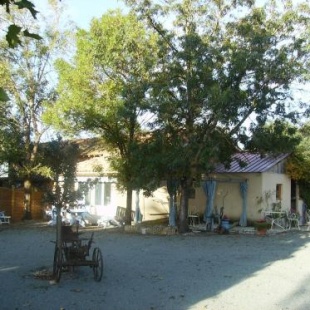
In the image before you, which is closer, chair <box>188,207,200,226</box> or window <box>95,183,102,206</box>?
chair <box>188,207,200,226</box>

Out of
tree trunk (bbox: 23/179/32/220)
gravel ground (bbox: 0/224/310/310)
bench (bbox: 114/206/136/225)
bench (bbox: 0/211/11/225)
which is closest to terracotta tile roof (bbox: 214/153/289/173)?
bench (bbox: 114/206/136/225)

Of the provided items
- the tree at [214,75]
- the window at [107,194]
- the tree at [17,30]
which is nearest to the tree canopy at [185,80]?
the tree at [214,75]

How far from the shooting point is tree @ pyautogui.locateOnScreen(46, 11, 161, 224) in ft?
64.2

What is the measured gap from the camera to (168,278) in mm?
9617

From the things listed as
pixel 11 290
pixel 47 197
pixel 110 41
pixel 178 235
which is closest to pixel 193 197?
pixel 178 235

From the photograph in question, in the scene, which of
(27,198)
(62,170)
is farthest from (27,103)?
(62,170)

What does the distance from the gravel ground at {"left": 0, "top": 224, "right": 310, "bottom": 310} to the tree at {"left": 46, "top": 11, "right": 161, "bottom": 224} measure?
18.5ft

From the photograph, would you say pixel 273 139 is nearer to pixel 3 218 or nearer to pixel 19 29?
pixel 3 218

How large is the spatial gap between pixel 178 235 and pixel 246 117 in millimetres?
5637

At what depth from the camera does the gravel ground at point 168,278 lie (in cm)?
749

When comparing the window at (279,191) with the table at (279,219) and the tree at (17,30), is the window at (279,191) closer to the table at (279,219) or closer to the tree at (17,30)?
the table at (279,219)

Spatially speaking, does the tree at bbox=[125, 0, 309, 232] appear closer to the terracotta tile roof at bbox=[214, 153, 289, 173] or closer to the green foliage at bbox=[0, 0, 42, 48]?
the terracotta tile roof at bbox=[214, 153, 289, 173]

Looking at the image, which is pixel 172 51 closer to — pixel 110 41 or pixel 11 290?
pixel 110 41

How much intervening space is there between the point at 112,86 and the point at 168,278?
1279 cm
